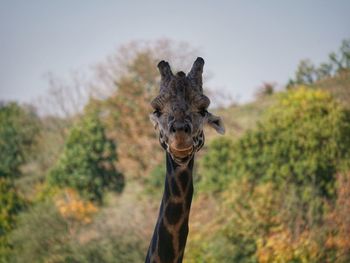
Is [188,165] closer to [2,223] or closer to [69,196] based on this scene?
[2,223]

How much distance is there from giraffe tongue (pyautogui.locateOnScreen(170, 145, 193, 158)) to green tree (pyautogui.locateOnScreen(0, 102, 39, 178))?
5465 cm

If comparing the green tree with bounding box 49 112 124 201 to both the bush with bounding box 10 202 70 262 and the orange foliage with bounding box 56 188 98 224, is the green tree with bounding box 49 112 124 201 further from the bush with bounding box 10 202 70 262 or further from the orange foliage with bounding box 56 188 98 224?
the bush with bounding box 10 202 70 262

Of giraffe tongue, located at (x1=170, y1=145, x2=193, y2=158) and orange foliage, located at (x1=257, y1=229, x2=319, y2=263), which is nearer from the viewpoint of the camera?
giraffe tongue, located at (x1=170, y1=145, x2=193, y2=158)

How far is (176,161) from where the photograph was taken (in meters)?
6.04

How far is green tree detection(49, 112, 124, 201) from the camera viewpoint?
47.7 m

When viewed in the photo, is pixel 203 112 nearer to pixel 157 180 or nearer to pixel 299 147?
pixel 299 147

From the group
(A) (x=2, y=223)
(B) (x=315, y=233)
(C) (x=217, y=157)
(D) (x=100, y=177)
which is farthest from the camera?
(D) (x=100, y=177)

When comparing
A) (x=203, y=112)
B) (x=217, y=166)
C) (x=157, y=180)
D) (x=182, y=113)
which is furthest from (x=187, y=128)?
(x=157, y=180)

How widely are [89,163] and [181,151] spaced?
4373 centimetres

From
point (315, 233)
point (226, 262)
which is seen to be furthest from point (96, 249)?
point (315, 233)

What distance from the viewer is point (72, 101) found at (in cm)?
6181

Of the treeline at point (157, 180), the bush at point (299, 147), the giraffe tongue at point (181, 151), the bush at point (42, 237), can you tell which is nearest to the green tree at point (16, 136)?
the treeline at point (157, 180)

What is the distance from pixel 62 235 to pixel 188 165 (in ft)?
72.0

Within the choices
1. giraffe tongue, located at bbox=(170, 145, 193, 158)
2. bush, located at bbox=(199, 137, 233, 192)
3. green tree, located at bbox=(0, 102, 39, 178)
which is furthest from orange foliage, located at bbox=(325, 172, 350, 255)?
green tree, located at bbox=(0, 102, 39, 178)
